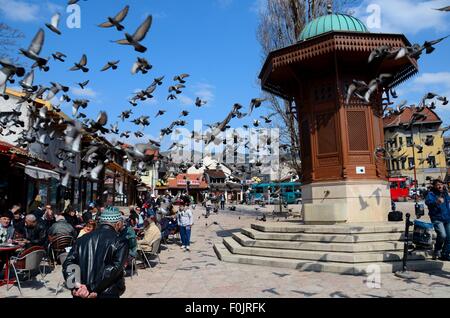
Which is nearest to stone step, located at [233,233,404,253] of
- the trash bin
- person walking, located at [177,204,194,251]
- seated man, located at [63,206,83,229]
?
the trash bin

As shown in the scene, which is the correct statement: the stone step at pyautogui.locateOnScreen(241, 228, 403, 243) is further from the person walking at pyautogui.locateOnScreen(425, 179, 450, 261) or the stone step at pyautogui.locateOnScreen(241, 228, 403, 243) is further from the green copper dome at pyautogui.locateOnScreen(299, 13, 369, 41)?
the green copper dome at pyautogui.locateOnScreen(299, 13, 369, 41)

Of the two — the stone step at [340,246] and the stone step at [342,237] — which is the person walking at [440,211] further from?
the stone step at [342,237]

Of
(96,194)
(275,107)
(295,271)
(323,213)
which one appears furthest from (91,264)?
(96,194)

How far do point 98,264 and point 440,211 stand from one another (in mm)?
8050

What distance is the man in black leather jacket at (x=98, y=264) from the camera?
10.5 ft

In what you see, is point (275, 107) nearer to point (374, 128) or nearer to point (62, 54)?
point (374, 128)

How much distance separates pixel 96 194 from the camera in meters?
28.3

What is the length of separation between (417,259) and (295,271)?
10.1 feet

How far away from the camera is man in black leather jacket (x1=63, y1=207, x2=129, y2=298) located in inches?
125

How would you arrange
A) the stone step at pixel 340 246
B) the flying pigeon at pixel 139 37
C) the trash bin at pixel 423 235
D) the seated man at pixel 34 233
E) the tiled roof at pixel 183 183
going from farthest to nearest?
1. the tiled roof at pixel 183 183
2. the seated man at pixel 34 233
3. the stone step at pixel 340 246
4. the trash bin at pixel 423 235
5. the flying pigeon at pixel 139 37

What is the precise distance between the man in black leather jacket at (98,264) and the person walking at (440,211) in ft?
25.4

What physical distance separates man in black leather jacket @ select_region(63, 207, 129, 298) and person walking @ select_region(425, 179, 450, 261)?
773 centimetres

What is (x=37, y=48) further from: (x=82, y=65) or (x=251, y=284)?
(x=251, y=284)

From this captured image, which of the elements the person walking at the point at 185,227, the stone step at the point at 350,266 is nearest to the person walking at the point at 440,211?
the stone step at the point at 350,266
